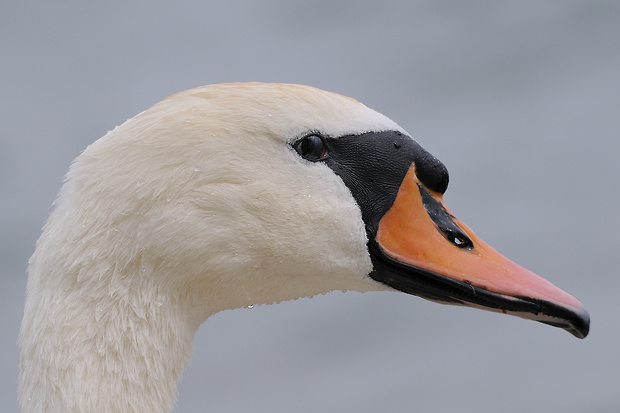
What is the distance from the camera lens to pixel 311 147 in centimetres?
323

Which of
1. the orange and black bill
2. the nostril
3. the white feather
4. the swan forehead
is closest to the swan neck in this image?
the white feather

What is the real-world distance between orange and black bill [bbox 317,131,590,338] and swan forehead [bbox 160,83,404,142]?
0.09 m

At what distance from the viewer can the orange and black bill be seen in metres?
3.22

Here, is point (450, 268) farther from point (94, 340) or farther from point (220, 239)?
point (94, 340)

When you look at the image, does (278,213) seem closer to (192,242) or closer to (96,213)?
(192,242)

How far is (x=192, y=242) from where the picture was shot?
307cm

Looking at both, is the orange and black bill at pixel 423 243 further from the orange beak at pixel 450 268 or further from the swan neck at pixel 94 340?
the swan neck at pixel 94 340

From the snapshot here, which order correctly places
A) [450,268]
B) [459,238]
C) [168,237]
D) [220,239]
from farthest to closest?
[459,238] < [450,268] < [220,239] < [168,237]

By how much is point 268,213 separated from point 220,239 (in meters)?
0.18

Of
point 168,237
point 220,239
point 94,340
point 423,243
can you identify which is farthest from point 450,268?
point 94,340

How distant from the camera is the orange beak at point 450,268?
3207 millimetres

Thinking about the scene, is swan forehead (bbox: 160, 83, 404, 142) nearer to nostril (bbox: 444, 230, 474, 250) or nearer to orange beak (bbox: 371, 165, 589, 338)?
orange beak (bbox: 371, 165, 589, 338)

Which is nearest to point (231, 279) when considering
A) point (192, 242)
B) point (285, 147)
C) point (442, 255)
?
point (192, 242)

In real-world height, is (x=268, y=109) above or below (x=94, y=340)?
above
